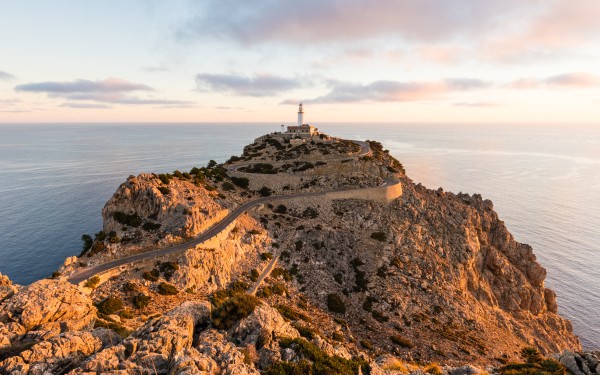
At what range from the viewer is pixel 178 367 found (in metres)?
14.6

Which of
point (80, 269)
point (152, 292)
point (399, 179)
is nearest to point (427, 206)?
point (399, 179)

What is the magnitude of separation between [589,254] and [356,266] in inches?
3136

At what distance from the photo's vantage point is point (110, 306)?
3016cm

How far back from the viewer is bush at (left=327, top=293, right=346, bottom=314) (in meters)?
45.1

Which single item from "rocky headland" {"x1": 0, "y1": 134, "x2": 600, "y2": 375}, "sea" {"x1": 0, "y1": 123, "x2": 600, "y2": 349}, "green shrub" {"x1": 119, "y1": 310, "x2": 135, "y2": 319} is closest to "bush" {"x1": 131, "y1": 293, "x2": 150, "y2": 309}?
"rocky headland" {"x1": 0, "y1": 134, "x2": 600, "y2": 375}

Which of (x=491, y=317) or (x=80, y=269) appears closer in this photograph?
(x=80, y=269)

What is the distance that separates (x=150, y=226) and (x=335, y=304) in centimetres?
3051

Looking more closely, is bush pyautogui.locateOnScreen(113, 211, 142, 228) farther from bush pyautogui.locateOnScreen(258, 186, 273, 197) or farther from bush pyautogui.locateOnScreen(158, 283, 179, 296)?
bush pyautogui.locateOnScreen(258, 186, 273, 197)

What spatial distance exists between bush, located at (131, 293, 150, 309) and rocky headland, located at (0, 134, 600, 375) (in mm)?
154

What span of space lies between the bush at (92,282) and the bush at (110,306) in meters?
2.80

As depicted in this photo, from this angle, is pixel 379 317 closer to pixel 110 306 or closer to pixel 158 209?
pixel 110 306

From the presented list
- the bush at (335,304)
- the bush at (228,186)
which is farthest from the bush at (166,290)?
the bush at (228,186)

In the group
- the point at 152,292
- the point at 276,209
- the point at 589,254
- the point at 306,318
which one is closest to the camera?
the point at 152,292

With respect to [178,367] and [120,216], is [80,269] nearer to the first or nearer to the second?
[120,216]
